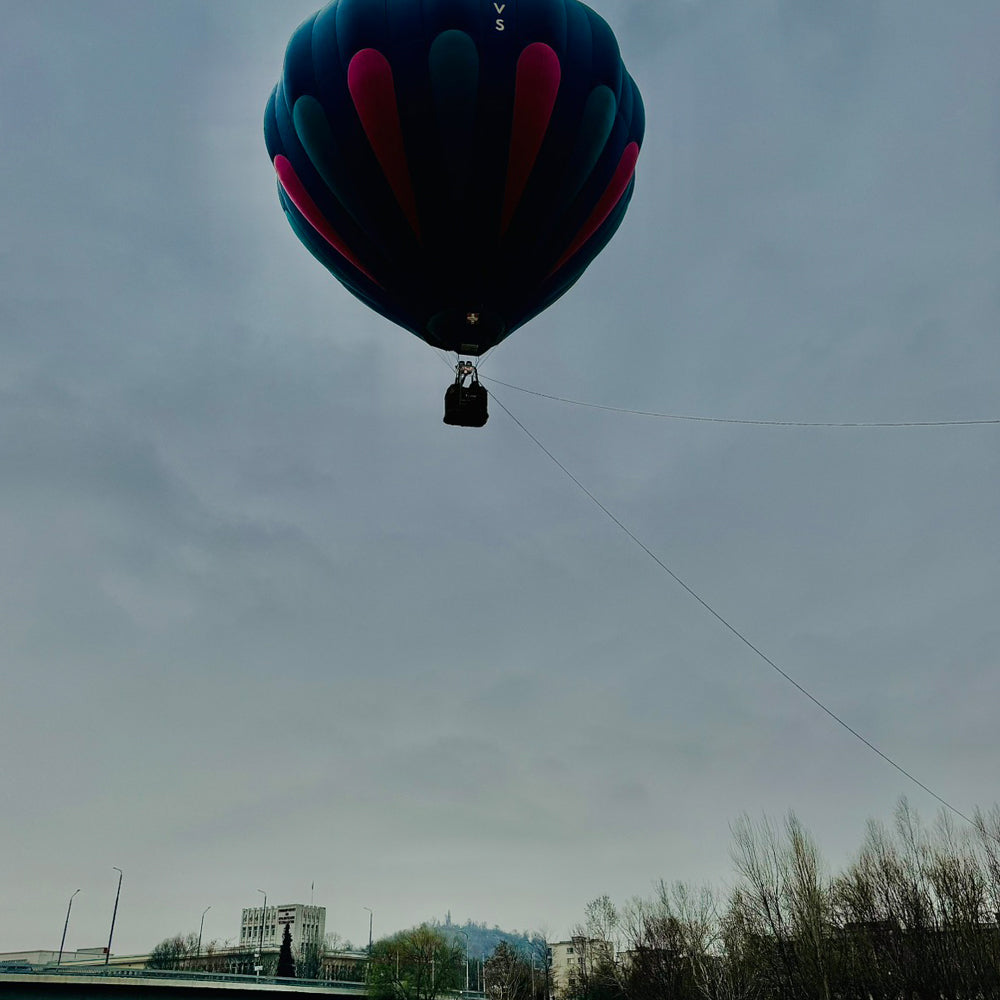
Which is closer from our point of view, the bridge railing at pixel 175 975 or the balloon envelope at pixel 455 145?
the balloon envelope at pixel 455 145

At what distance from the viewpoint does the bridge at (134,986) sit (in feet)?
→ 165

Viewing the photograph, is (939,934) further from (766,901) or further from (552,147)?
(552,147)

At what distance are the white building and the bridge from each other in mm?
94248

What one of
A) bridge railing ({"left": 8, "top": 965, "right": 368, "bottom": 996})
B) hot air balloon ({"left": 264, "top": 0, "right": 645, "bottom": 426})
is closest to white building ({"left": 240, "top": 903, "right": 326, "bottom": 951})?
bridge railing ({"left": 8, "top": 965, "right": 368, "bottom": 996})

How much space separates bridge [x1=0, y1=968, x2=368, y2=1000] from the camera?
5038 cm

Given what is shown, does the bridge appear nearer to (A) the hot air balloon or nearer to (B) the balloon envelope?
(A) the hot air balloon

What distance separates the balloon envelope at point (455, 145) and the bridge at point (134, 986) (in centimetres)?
4989

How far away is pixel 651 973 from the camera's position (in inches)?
2194

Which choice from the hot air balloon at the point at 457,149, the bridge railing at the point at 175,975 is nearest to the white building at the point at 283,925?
the bridge railing at the point at 175,975

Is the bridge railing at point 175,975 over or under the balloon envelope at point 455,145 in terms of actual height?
under

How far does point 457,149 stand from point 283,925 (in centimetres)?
16029

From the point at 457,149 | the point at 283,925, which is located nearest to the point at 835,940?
the point at 457,149

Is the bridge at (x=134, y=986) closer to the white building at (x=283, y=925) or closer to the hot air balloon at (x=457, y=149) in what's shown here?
the hot air balloon at (x=457, y=149)

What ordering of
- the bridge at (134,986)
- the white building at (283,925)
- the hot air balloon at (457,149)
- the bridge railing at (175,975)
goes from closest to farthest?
the hot air balloon at (457,149) → the bridge at (134,986) → the bridge railing at (175,975) → the white building at (283,925)
